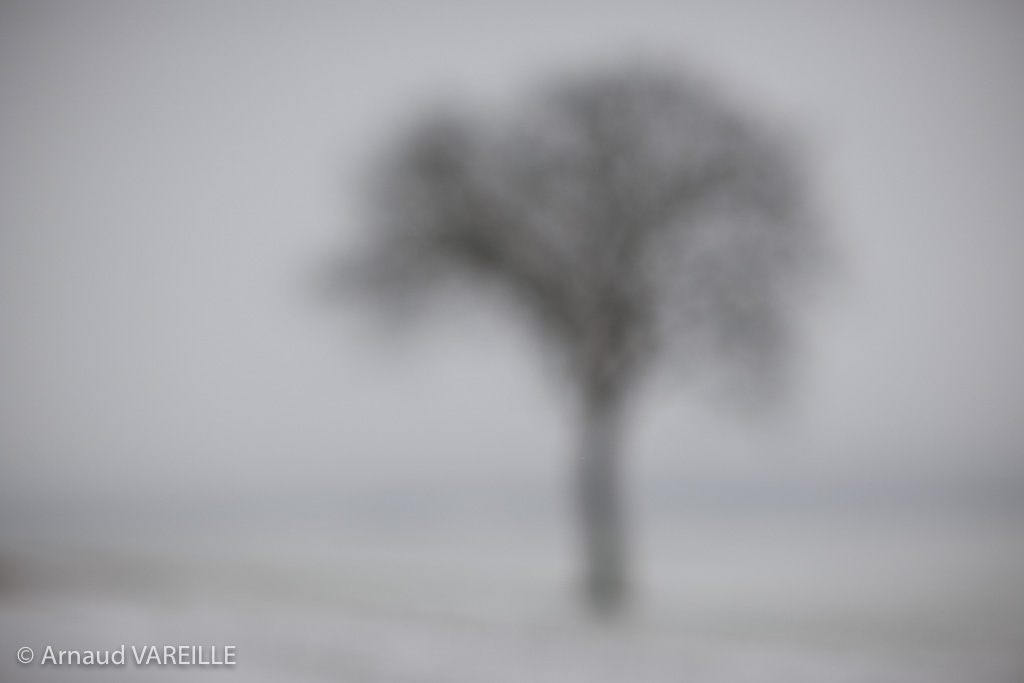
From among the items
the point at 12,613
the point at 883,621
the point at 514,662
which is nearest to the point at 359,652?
the point at 514,662

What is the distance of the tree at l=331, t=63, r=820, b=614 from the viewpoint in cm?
909

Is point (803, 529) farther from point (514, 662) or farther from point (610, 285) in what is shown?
point (514, 662)

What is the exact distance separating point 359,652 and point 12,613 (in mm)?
2841

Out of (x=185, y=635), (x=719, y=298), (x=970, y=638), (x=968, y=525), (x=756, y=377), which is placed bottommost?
(x=970, y=638)

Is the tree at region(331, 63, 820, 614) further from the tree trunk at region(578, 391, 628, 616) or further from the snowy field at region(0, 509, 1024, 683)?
the snowy field at region(0, 509, 1024, 683)

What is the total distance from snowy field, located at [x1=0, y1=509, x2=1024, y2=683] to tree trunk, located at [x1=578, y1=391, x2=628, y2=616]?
0.38 metres

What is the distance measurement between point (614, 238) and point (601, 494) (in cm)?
346

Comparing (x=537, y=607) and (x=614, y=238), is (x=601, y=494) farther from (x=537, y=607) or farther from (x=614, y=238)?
(x=614, y=238)

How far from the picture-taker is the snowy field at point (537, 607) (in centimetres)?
521

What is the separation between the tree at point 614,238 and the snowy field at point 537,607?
1.64 m

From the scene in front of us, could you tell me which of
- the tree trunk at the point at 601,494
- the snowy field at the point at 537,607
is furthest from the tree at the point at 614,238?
the snowy field at the point at 537,607

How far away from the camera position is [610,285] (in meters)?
9.22

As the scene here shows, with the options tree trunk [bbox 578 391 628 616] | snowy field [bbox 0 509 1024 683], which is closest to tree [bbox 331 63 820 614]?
tree trunk [bbox 578 391 628 616]

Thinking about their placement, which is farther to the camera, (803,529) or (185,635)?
(803,529)
